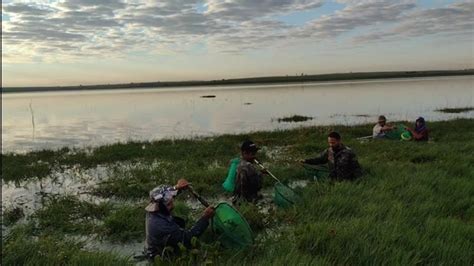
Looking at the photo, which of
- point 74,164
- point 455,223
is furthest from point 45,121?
point 455,223

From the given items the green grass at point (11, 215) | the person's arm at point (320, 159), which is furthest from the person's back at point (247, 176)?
the green grass at point (11, 215)

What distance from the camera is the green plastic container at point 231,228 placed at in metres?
5.69

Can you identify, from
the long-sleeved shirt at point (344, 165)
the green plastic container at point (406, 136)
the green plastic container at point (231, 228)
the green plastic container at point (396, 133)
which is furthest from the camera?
the green plastic container at point (396, 133)

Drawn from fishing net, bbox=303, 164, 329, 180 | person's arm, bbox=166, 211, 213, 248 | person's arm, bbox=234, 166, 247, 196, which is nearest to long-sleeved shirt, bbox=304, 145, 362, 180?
fishing net, bbox=303, 164, 329, 180

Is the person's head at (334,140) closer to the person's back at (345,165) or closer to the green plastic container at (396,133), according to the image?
the person's back at (345,165)

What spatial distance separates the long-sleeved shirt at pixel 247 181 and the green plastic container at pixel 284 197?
1.74ft

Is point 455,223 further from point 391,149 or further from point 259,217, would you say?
point 391,149

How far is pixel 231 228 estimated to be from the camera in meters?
5.75

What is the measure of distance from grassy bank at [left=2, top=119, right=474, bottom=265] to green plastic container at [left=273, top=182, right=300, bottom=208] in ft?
0.81

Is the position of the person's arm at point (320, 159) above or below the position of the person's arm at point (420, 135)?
above

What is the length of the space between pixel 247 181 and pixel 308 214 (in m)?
1.75

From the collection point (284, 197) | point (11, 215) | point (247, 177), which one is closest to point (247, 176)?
point (247, 177)

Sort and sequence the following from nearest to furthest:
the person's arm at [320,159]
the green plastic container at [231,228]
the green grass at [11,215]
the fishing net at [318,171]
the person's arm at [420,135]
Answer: the green plastic container at [231,228] → the green grass at [11,215] → the person's arm at [320,159] → the fishing net at [318,171] → the person's arm at [420,135]

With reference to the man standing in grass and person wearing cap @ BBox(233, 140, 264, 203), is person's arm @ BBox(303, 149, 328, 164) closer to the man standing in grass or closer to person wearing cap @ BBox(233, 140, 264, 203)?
the man standing in grass
